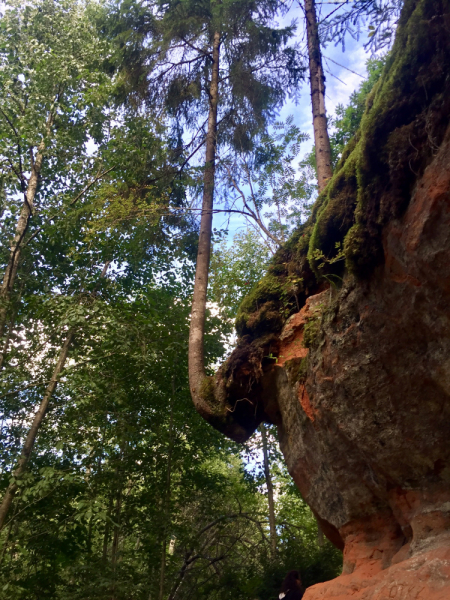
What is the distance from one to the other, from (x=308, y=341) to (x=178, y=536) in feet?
19.0

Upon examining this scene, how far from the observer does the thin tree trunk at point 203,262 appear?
8008 mm

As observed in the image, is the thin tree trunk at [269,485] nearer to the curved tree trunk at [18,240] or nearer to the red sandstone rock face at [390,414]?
the red sandstone rock face at [390,414]

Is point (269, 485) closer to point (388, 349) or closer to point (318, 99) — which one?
point (388, 349)

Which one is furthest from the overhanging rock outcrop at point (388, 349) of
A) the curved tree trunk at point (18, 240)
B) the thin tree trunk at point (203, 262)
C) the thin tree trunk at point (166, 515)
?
the curved tree trunk at point (18, 240)

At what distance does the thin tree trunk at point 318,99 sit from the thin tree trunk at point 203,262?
2571 millimetres

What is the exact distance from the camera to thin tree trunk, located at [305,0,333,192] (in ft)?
28.2

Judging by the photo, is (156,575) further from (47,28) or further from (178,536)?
(47,28)

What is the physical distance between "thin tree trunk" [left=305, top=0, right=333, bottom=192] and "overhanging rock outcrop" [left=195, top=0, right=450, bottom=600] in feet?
6.81

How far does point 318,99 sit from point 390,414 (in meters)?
7.13

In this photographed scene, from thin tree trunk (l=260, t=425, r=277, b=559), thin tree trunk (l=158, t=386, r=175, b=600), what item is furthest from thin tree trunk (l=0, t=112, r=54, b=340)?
thin tree trunk (l=260, t=425, r=277, b=559)

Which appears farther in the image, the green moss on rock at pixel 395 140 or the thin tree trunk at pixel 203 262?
the thin tree trunk at pixel 203 262

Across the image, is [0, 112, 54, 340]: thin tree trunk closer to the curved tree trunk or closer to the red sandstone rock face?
the curved tree trunk

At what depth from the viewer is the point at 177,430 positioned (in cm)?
1095

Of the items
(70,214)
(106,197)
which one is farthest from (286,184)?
(70,214)
